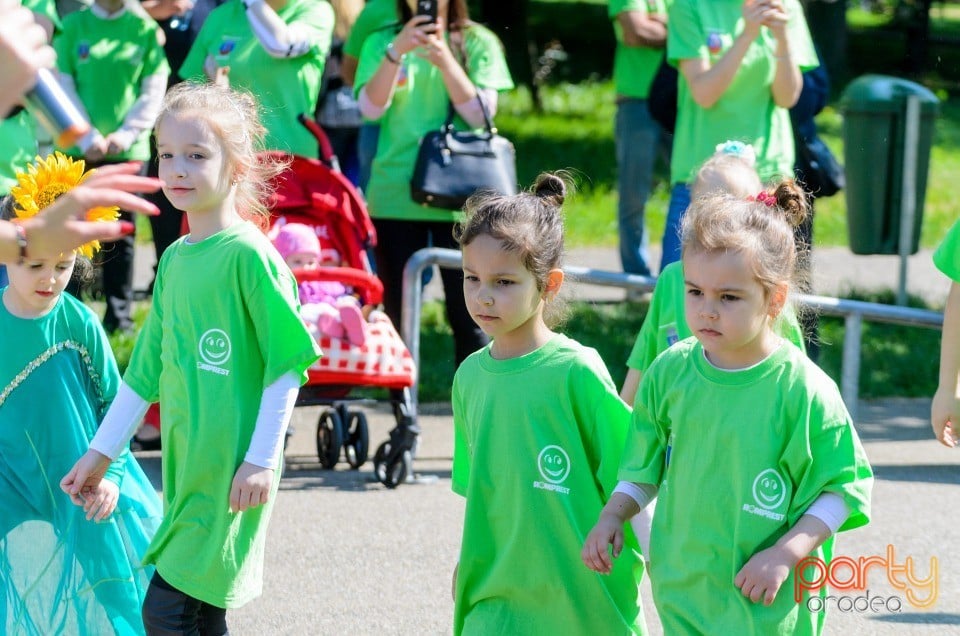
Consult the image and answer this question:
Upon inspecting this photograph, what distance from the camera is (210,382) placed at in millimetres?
4082

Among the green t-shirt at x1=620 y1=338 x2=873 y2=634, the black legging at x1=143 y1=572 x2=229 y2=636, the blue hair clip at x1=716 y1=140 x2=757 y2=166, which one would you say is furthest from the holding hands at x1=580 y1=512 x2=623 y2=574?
the blue hair clip at x1=716 y1=140 x2=757 y2=166

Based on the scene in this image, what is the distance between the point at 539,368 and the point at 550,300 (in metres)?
0.27

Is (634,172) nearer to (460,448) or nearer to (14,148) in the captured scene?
(14,148)

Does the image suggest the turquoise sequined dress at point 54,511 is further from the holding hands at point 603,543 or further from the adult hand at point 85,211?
the holding hands at point 603,543

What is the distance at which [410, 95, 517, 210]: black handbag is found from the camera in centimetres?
688

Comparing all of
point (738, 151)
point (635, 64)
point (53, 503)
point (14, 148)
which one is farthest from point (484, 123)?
point (53, 503)

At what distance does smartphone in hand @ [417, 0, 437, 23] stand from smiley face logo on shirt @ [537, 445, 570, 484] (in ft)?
11.1

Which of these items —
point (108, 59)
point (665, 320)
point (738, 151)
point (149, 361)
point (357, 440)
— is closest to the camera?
point (149, 361)

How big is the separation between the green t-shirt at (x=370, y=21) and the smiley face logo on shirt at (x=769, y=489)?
4182mm

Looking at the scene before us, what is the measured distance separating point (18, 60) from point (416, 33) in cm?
355

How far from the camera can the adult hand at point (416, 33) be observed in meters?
6.77

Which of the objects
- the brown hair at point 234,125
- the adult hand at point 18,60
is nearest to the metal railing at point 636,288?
the brown hair at point 234,125

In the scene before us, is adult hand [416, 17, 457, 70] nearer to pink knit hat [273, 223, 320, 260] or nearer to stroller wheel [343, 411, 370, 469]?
pink knit hat [273, 223, 320, 260]

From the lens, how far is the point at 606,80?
22.9m
